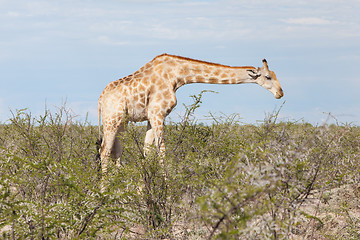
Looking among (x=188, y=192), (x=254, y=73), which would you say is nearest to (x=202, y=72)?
(x=254, y=73)

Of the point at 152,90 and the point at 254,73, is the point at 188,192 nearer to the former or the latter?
the point at 152,90

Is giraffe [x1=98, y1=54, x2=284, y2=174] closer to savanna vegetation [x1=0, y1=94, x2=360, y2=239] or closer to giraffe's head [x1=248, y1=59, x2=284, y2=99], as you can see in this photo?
giraffe's head [x1=248, y1=59, x2=284, y2=99]

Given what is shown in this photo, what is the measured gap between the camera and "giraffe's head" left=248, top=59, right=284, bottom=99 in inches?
423

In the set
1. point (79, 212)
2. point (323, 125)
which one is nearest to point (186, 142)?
point (79, 212)

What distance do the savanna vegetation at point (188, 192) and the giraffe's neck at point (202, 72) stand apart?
1.02 meters

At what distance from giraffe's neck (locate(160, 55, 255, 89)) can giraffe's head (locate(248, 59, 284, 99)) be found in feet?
0.39

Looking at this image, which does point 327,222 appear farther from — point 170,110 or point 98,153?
point 98,153

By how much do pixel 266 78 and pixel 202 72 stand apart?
1.52m

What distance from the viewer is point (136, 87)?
32.9 ft

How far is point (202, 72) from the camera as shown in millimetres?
10461

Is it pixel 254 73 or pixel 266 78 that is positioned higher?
pixel 254 73

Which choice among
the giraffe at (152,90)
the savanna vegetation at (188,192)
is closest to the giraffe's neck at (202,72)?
the giraffe at (152,90)

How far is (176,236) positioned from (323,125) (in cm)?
298

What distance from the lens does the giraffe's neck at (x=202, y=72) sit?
33.6ft
